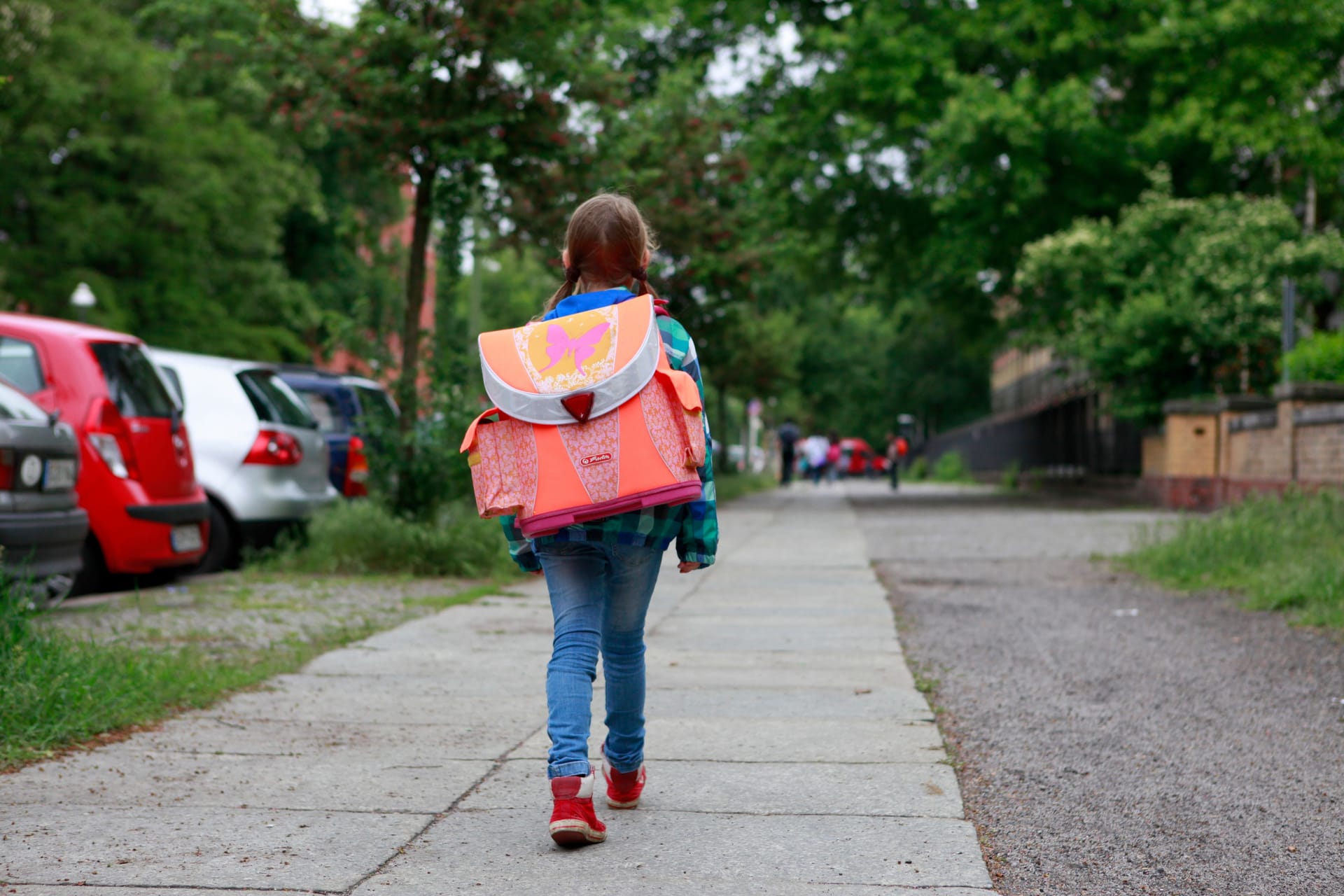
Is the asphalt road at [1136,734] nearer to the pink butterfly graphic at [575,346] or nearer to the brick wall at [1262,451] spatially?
the pink butterfly graphic at [575,346]

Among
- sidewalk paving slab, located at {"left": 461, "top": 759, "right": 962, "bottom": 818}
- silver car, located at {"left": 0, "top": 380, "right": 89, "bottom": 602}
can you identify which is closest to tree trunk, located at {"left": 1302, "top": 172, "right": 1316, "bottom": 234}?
silver car, located at {"left": 0, "top": 380, "right": 89, "bottom": 602}

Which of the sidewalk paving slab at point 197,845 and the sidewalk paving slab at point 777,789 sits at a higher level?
the sidewalk paving slab at point 197,845

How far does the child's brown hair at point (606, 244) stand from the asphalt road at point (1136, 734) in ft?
5.52

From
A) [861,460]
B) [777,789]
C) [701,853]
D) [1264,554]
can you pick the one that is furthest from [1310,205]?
[861,460]

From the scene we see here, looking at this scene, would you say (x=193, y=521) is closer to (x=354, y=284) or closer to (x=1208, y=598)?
(x=1208, y=598)

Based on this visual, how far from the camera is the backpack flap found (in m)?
3.43

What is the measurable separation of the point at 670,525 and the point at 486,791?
1.02 m

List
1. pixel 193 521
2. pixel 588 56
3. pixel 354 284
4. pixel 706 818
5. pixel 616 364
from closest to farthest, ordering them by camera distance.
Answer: pixel 616 364, pixel 706 818, pixel 193 521, pixel 588 56, pixel 354 284

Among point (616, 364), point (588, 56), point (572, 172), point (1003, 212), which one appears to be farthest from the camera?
point (1003, 212)

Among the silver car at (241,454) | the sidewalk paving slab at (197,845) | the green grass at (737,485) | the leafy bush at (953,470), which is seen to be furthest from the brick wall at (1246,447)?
the leafy bush at (953,470)

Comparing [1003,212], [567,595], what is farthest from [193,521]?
[1003,212]

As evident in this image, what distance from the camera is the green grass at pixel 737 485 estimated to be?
2644 centimetres

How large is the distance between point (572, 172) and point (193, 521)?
451 centimetres

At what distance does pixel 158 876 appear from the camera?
3143mm
